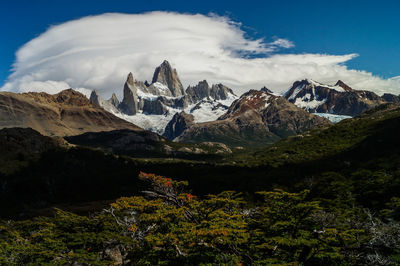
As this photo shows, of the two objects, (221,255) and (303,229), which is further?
(303,229)

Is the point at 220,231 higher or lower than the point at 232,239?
higher

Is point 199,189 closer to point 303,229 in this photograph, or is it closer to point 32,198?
point 32,198

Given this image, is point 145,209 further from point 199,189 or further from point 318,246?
point 199,189

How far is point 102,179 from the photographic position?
169 m

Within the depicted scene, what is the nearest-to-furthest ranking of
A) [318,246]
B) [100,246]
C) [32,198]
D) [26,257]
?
[318,246], [26,257], [100,246], [32,198]

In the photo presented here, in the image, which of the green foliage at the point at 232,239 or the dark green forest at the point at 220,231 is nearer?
the green foliage at the point at 232,239

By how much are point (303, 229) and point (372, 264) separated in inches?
283

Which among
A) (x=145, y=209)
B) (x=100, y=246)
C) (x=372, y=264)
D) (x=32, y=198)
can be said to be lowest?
(x=32, y=198)

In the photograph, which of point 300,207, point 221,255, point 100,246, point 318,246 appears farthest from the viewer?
point 100,246

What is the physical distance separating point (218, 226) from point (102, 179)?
152m

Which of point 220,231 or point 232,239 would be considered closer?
point 220,231

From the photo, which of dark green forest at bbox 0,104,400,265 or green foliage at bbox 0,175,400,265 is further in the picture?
dark green forest at bbox 0,104,400,265

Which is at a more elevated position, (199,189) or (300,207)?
(300,207)

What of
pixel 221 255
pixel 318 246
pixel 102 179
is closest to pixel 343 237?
pixel 318 246
